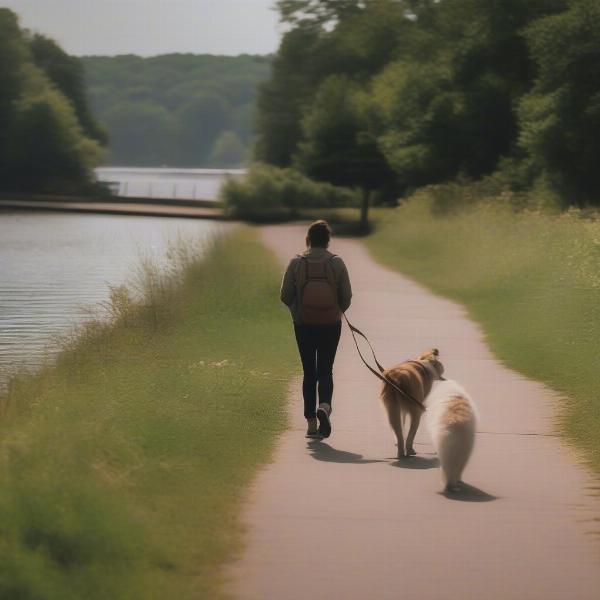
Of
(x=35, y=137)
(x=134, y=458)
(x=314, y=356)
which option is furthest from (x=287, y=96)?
(x=134, y=458)

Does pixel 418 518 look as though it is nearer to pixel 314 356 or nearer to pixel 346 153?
pixel 314 356

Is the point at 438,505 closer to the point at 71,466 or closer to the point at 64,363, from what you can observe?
the point at 71,466

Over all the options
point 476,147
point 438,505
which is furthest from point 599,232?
point 476,147

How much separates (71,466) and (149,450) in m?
2.71

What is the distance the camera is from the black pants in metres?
11.0

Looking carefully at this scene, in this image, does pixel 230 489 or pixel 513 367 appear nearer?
pixel 230 489

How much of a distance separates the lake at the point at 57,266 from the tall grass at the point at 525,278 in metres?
6.62

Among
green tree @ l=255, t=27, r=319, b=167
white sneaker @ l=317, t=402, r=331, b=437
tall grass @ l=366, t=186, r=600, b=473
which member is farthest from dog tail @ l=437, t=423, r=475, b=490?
green tree @ l=255, t=27, r=319, b=167

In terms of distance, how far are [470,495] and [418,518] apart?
2.85 ft

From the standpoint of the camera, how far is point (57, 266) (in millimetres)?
42312

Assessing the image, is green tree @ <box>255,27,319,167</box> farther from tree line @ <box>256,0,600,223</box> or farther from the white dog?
the white dog

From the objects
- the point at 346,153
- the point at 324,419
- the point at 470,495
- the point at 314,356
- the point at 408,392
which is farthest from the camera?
the point at 346,153

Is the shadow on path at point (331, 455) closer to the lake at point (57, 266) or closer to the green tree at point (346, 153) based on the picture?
the lake at point (57, 266)

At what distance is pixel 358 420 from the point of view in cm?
1234
